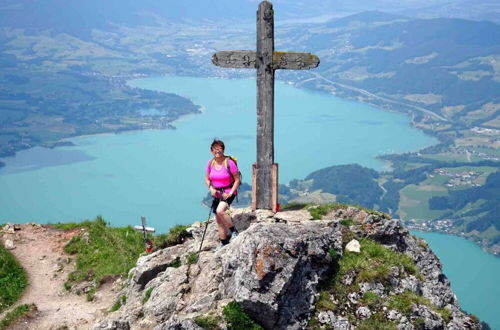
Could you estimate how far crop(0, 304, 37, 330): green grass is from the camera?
10727mm

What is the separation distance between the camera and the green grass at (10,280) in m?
12.5

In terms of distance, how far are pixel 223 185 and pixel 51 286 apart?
236 inches

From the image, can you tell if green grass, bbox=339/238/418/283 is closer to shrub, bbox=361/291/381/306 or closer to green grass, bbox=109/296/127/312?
shrub, bbox=361/291/381/306

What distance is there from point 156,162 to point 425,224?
72608mm

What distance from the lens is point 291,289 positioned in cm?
817

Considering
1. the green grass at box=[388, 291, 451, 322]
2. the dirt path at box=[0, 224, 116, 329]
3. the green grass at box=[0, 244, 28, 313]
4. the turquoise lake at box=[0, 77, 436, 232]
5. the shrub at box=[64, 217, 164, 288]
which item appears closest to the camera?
the green grass at box=[388, 291, 451, 322]

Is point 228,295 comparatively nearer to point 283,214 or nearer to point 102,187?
point 283,214

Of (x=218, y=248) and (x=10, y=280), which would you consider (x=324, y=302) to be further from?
(x=10, y=280)

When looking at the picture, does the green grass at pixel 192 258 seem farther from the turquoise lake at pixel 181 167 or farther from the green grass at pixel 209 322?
the turquoise lake at pixel 181 167

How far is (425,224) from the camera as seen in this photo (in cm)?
10788

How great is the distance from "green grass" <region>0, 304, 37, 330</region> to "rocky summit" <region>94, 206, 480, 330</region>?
7.92 ft

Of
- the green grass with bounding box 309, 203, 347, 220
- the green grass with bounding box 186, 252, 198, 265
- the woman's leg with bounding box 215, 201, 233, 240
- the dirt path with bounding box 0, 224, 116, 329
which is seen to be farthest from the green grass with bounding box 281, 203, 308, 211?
the dirt path with bounding box 0, 224, 116, 329

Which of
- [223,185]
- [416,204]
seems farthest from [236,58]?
[416,204]

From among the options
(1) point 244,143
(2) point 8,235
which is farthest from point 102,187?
(2) point 8,235
